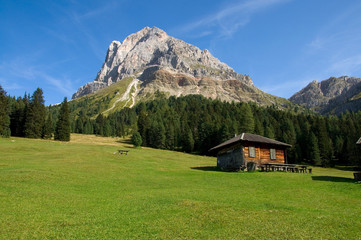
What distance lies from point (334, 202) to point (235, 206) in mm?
8063

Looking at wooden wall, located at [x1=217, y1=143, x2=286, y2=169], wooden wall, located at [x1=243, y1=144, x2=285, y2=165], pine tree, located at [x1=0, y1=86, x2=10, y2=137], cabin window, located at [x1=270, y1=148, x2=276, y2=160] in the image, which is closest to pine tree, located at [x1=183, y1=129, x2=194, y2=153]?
wooden wall, located at [x1=217, y1=143, x2=286, y2=169]

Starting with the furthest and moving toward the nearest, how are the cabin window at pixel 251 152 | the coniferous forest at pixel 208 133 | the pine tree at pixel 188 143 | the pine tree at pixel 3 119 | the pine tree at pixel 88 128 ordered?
1. the pine tree at pixel 88 128
2. the pine tree at pixel 188 143
3. the coniferous forest at pixel 208 133
4. the pine tree at pixel 3 119
5. the cabin window at pixel 251 152

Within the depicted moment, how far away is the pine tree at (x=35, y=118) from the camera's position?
77.8 m

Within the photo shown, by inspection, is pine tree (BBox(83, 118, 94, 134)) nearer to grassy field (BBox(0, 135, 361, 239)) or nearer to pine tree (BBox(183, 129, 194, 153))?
pine tree (BBox(183, 129, 194, 153))

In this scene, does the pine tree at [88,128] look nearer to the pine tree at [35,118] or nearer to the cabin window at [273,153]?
the pine tree at [35,118]

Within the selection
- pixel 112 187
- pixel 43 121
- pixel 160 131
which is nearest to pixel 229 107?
pixel 160 131

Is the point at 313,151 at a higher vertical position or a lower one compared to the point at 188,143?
lower

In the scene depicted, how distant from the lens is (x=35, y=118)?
79.0 meters

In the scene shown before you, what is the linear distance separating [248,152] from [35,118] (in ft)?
248

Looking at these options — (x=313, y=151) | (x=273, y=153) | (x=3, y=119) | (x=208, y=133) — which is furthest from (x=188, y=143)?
(x=3, y=119)

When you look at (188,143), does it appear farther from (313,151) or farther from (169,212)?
(169,212)

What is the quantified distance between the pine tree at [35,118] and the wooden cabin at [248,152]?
68.6m

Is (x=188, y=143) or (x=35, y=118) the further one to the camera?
(x=188, y=143)

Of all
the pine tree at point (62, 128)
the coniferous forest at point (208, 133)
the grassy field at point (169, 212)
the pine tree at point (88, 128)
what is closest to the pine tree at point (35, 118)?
the coniferous forest at point (208, 133)
